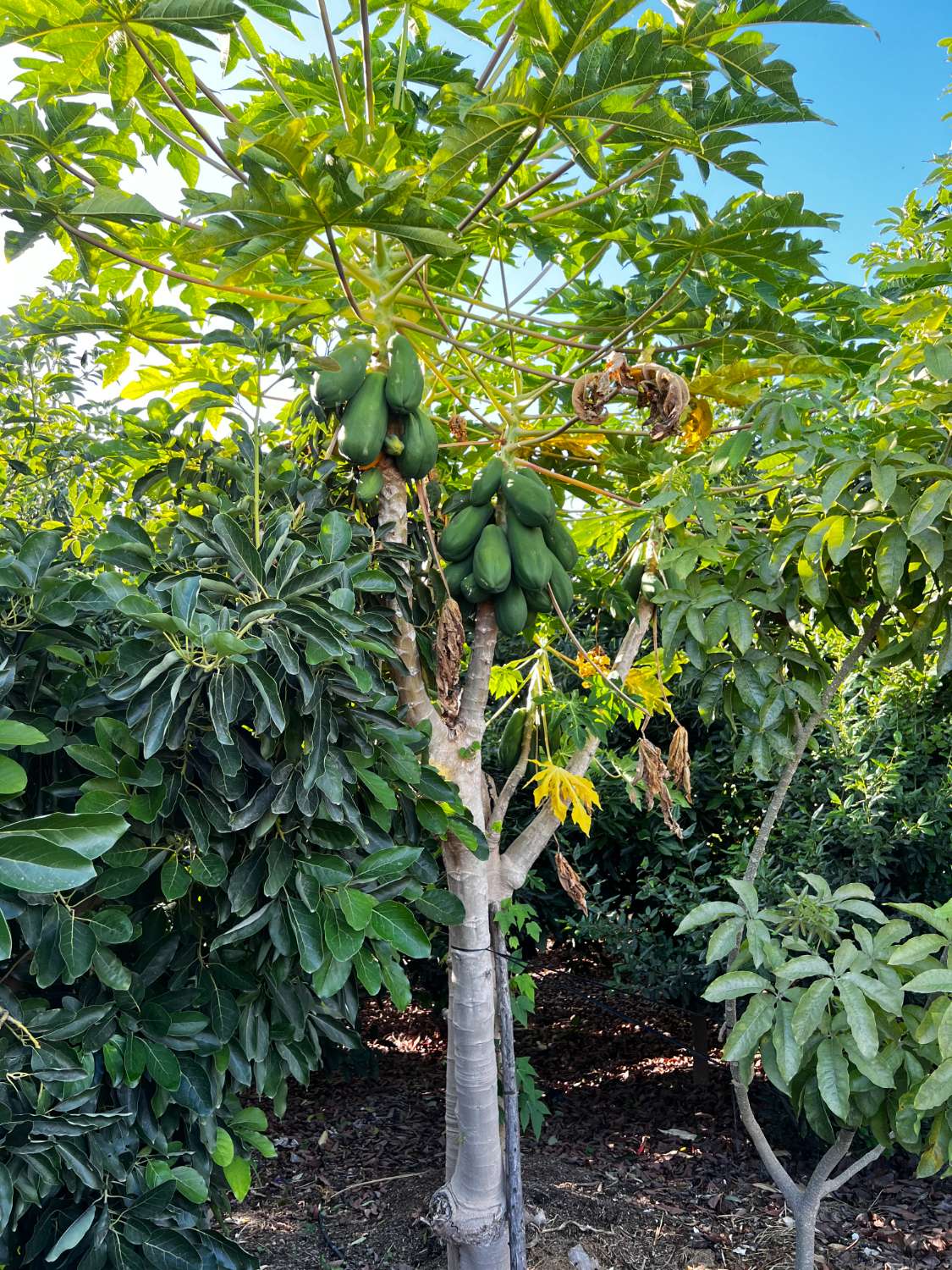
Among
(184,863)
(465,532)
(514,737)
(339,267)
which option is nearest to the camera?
(184,863)

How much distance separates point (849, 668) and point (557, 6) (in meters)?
1.51

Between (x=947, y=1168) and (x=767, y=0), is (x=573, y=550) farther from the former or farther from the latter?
(x=947, y=1168)

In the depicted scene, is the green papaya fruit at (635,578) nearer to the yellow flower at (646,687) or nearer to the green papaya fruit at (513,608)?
the yellow flower at (646,687)

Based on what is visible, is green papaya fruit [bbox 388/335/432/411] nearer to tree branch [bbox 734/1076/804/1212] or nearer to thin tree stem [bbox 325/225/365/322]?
thin tree stem [bbox 325/225/365/322]

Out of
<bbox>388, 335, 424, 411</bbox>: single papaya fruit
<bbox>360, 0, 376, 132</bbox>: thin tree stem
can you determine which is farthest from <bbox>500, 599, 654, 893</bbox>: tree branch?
<bbox>360, 0, 376, 132</bbox>: thin tree stem

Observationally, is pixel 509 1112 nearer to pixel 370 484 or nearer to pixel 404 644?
pixel 404 644

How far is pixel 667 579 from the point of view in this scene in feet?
6.72

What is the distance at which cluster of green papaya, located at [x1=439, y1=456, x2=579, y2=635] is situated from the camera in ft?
6.21

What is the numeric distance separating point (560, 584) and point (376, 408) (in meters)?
0.59

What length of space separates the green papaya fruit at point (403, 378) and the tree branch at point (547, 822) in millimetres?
784

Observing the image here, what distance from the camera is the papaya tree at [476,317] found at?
144 cm

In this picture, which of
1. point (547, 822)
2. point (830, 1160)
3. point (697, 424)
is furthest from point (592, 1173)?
point (697, 424)

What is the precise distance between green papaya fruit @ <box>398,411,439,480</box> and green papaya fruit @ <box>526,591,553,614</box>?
14.7 inches

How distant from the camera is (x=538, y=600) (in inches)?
79.5
